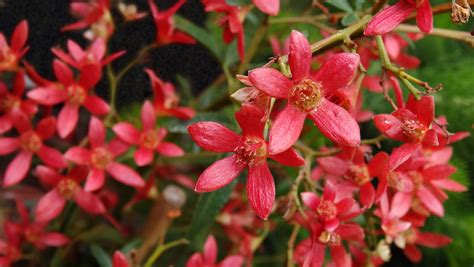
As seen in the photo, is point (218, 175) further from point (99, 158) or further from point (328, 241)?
point (99, 158)

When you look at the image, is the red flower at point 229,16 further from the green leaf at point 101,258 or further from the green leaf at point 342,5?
the green leaf at point 101,258

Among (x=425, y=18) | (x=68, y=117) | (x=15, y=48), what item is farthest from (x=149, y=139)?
(x=425, y=18)

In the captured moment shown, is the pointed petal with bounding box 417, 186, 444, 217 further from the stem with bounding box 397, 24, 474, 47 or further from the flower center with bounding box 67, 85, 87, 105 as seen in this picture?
the flower center with bounding box 67, 85, 87, 105

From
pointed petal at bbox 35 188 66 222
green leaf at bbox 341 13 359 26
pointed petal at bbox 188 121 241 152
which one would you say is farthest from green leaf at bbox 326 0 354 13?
pointed petal at bbox 35 188 66 222

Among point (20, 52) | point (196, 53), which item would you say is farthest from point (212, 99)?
point (20, 52)

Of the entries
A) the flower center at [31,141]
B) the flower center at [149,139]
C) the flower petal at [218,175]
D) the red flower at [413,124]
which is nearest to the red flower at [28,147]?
the flower center at [31,141]

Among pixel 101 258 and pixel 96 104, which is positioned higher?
pixel 96 104
